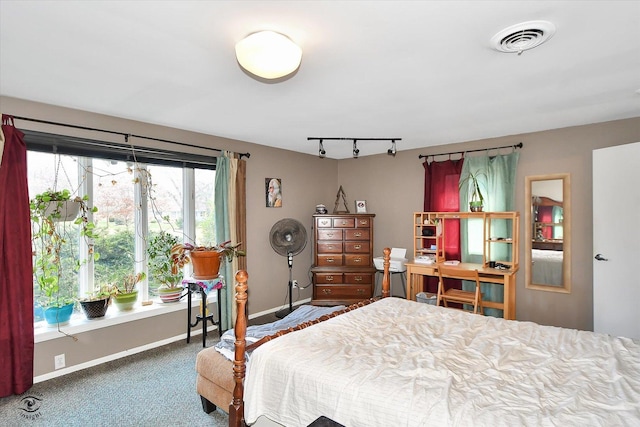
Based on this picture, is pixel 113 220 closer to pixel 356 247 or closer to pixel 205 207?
pixel 205 207

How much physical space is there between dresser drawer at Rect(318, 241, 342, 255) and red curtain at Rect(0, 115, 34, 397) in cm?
324

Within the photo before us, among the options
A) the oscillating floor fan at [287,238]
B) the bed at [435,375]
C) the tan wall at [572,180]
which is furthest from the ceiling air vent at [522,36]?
the oscillating floor fan at [287,238]

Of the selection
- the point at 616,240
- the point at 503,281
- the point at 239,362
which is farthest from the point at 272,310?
the point at 616,240

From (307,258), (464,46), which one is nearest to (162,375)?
(307,258)

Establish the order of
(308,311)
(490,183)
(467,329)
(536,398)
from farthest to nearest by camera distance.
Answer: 1. (490,183)
2. (308,311)
3. (467,329)
4. (536,398)

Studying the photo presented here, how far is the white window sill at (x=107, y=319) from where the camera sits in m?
2.79

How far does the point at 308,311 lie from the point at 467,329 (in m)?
1.25

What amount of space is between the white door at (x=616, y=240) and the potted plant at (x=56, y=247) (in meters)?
4.80

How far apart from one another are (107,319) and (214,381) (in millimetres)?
1614

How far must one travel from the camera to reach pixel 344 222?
483 centimetres

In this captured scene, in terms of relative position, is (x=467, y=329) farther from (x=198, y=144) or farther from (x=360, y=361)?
(x=198, y=144)

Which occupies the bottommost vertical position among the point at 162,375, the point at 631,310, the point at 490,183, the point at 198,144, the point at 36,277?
the point at 162,375

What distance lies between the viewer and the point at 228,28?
1.64 m

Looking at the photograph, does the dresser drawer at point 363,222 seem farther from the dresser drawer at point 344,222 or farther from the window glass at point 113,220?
the window glass at point 113,220
